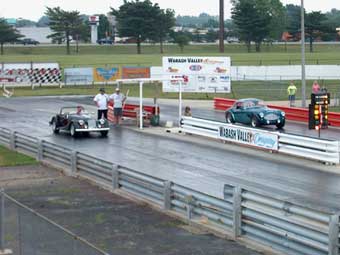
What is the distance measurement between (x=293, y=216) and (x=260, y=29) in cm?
12233

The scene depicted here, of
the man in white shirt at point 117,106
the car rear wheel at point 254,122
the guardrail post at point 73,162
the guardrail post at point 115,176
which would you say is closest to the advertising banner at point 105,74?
the man in white shirt at point 117,106

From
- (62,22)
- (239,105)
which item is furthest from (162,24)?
(239,105)

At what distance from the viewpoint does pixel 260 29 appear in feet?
442

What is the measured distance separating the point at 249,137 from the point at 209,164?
13.9ft

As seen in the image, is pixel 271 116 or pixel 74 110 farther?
pixel 271 116

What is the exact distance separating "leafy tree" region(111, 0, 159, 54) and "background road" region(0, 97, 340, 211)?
296 ft

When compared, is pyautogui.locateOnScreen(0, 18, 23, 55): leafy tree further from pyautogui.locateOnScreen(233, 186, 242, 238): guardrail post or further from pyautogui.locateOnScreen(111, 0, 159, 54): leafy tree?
pyautogui.locateOnScreen(233, 186, 242, 238): guardrail post

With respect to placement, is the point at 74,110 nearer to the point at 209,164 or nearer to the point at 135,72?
the point at 209,164

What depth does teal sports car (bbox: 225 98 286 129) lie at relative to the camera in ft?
121

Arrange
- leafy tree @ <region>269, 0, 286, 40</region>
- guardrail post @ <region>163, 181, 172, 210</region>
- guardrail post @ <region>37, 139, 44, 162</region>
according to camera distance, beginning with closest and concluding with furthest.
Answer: guardrail post @ <region>163, 181, 172, 210</region> < guardrail post @ <region>37, 139, 44, 162</region> < leafy tree @ <region>269, 0, 286, 40</region>

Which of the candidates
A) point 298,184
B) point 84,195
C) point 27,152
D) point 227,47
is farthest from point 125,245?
point 227,47

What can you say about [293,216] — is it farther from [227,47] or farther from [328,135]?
[227,47]

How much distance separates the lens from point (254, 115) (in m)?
37.4

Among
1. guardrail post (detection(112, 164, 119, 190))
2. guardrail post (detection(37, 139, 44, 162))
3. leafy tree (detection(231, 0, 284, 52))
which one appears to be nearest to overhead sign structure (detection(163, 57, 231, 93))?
guardrail post (detection(37, 139, 44, 162))
